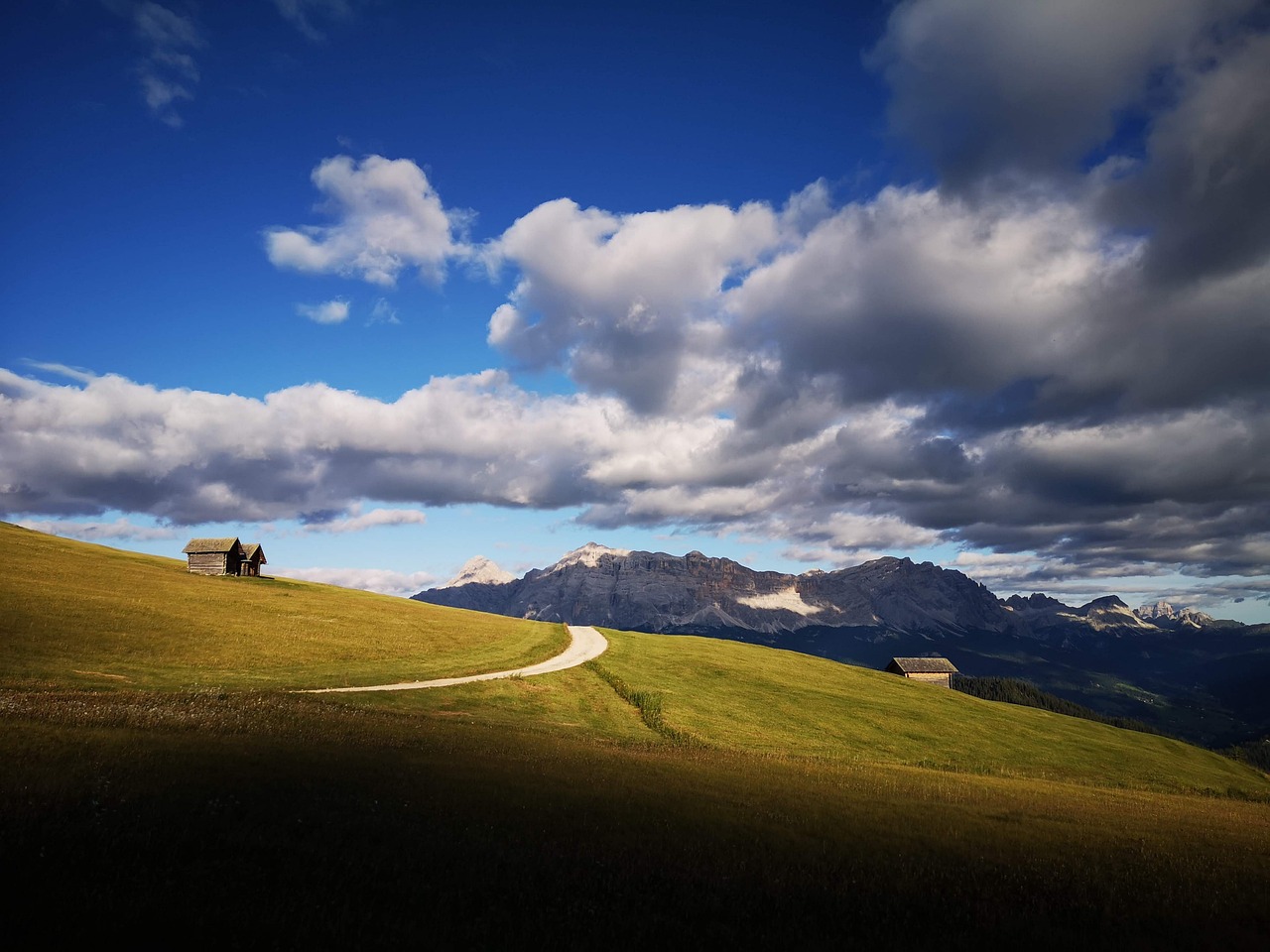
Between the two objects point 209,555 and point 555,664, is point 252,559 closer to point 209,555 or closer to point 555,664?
point 209,555

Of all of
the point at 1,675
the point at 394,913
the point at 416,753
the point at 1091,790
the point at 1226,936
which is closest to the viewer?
the point at 394,913

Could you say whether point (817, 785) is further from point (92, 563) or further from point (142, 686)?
point (92, 563)

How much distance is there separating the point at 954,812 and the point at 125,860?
25933mm

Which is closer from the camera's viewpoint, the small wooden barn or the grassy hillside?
the grassy hillside

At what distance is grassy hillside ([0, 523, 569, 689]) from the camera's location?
133 feet

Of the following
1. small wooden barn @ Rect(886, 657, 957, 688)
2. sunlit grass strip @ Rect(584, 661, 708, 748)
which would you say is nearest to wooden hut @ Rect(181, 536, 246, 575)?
sunlit grass strip @ Rect(584, 661, 708, 748)

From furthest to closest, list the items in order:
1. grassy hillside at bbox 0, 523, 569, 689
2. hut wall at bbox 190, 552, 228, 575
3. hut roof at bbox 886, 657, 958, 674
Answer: hut roof at bbox 886, 657, 958, 674, hut wall at bbox 190, 552, 228, 575, grassy hillside at bbox 0, 523, 569, 689

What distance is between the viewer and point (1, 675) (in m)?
33.1

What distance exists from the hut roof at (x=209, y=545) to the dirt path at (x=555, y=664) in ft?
223

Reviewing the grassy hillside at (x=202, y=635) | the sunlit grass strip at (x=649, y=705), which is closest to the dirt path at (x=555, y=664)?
the grassy hillside at (x=202, y=635)

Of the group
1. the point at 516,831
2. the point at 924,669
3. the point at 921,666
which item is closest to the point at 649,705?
the point at 516,831

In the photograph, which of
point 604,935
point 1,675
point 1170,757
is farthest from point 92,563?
point 1170,757

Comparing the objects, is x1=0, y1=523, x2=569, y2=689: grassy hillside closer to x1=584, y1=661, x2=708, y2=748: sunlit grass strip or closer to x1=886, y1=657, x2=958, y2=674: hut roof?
x1=584, y1=661, x2=708, y2=748: sunlit grass strip

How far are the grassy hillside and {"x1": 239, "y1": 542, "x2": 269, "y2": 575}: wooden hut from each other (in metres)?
32.6
